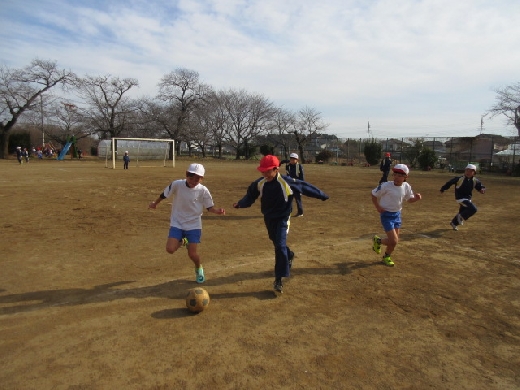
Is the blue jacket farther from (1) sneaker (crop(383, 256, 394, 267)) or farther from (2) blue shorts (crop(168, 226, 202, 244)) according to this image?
(1) sneaker (crop(383, 256, 394, 267))

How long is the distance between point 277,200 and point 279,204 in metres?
0.06

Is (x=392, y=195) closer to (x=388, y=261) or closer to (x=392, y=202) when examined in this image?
(x=392, y=202)

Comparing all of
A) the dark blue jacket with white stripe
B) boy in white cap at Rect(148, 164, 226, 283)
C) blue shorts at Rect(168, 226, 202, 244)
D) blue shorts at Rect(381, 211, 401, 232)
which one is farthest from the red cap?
the dark blue jacket with white stripe

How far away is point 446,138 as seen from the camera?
38.3 m

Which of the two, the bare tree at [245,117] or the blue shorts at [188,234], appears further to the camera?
the bare tree at [245,117]

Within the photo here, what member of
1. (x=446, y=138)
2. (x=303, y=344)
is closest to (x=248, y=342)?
(x=303, y=344)

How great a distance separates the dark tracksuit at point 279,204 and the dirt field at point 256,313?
1.54ft

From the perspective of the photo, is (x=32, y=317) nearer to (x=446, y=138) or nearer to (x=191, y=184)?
(x=191, y=184)

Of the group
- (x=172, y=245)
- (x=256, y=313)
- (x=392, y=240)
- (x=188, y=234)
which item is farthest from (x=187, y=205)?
(x=392, y=240)

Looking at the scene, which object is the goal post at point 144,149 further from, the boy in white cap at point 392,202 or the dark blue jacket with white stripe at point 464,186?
the boy in white cap at point 392,202

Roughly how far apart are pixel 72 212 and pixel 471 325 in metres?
9.70

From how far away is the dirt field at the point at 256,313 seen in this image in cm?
308

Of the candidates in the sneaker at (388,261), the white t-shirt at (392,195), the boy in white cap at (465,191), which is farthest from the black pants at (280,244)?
the boy in white cap at (465,191)

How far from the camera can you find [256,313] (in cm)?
416
